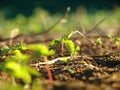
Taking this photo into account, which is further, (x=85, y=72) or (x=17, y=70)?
(x=85, y=72)

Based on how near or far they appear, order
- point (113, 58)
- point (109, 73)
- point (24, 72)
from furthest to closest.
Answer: point (113, 58)
point (109, 73)
point (24, 72)

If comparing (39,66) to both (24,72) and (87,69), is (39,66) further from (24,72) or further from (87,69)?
(24,72)

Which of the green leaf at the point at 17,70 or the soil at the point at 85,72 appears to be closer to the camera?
the green leaf at the point at 17,70

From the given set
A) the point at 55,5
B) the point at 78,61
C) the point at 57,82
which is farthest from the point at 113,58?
the point at 55,5

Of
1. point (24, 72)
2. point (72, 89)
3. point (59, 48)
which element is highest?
point (59, 48)

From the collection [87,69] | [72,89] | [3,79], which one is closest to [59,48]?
[87,69]

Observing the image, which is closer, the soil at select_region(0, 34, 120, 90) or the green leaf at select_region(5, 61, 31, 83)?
the green leaf at select_region(5, 61, 31, 83)

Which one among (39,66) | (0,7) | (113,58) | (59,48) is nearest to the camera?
(39,66)

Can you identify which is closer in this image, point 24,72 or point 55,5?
point 24,72

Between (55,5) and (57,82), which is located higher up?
(55,5)

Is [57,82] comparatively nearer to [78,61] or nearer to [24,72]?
[24,72]
